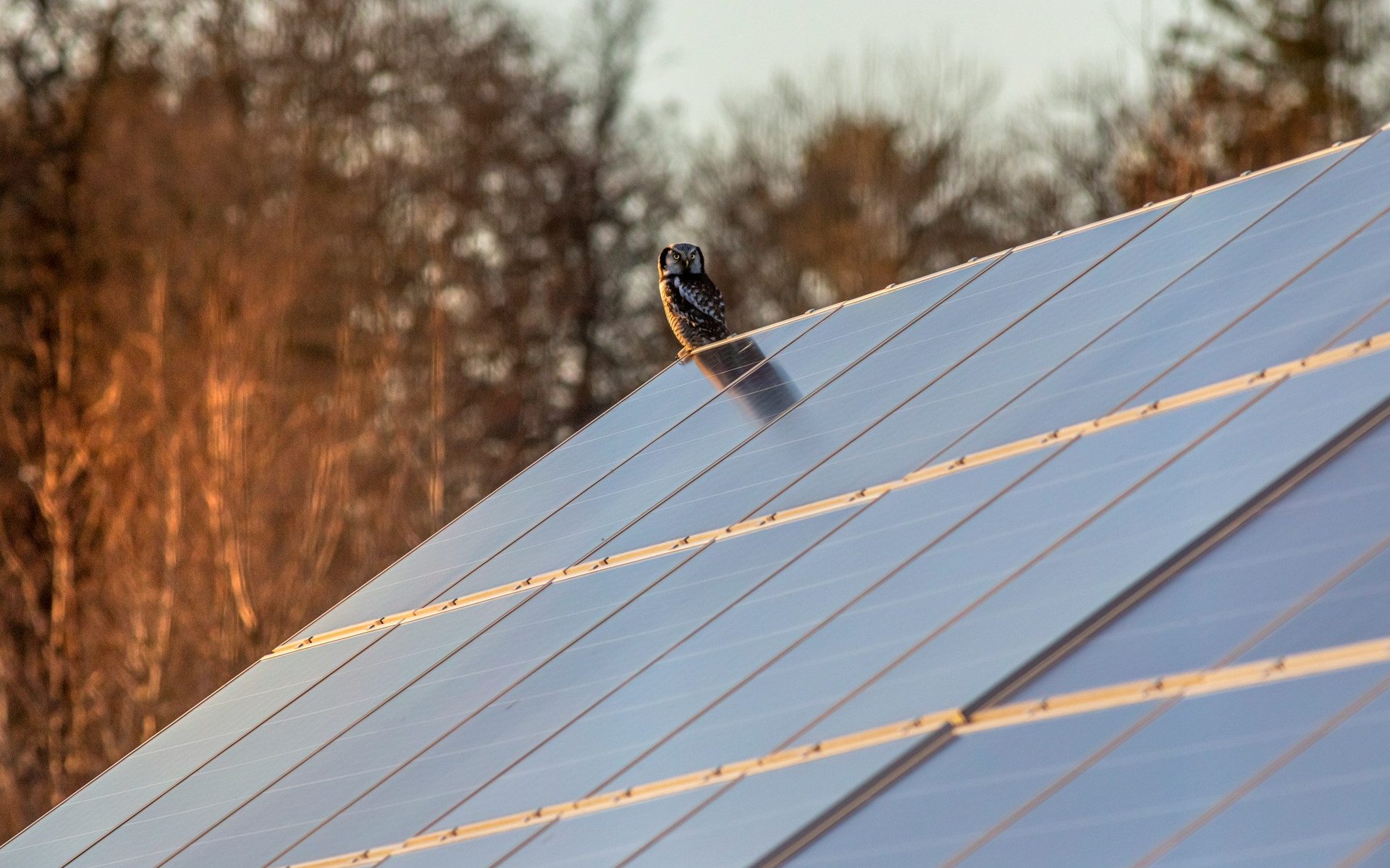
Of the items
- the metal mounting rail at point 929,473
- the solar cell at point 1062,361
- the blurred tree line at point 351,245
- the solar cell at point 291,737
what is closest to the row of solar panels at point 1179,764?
the metal mounting rail at point 929,473

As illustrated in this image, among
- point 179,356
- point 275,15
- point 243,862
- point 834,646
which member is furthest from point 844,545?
point 275,15

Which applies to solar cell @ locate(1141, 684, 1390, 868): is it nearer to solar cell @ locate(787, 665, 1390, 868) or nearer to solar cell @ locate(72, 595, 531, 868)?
solar cell @ locate(787, 665, 1390, 868)

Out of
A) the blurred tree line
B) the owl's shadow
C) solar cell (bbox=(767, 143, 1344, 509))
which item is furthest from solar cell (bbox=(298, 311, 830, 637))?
the blurred tree line

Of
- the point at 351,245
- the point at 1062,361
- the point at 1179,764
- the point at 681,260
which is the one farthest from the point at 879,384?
the point at 351,245

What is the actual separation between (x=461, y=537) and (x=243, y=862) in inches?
122

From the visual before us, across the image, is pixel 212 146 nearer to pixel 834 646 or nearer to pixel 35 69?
pixel 35 69

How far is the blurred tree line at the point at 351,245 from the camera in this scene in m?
30.1

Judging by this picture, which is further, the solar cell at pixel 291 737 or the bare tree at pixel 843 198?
the bare tree at pixel 843 198

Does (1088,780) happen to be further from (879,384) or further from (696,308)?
(696,308)

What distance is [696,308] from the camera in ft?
45.2

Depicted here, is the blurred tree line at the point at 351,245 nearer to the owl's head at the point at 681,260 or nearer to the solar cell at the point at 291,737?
the owl's head at the point at 681,260

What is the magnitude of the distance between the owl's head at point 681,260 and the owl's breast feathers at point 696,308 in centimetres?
21

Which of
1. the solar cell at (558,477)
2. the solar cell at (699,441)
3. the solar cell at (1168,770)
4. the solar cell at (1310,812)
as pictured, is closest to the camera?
the solar cell at (1310,812)

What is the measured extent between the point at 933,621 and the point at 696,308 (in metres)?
8.88
